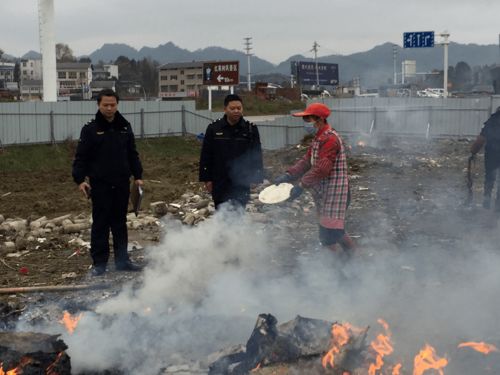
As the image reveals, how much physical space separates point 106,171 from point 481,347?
4011 mm

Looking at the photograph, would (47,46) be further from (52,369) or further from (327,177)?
(52,369)

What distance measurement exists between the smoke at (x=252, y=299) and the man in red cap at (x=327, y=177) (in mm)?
442

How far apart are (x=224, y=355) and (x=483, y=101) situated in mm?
19606

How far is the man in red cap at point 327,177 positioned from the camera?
566cm

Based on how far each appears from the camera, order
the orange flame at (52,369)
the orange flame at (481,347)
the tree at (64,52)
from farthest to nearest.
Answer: the tree at (64,52) → the orange flame at (481,347) → the orange flame at (52,369)

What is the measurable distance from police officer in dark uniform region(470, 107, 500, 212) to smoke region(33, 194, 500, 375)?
295cm

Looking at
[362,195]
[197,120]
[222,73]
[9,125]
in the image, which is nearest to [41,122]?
[9,125]

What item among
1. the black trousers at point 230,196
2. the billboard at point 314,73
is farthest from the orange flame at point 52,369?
the billboard at point 314,73

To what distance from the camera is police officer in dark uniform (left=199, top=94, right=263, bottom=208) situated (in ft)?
21.4

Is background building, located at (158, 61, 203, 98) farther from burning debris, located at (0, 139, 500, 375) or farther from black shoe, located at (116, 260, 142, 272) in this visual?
black shoe, located at (116, 260, 142, 272)

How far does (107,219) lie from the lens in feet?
21.9

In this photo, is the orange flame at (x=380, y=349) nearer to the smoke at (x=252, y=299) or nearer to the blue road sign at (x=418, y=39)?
the smoke at (x=252, y=299)

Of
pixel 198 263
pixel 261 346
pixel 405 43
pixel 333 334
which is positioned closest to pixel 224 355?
pixel 261 346

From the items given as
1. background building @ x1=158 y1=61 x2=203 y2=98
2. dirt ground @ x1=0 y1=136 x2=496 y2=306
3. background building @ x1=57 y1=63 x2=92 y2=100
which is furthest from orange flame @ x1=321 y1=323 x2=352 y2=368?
background building @ x1=57 y1=63 x2=92 y2=100
